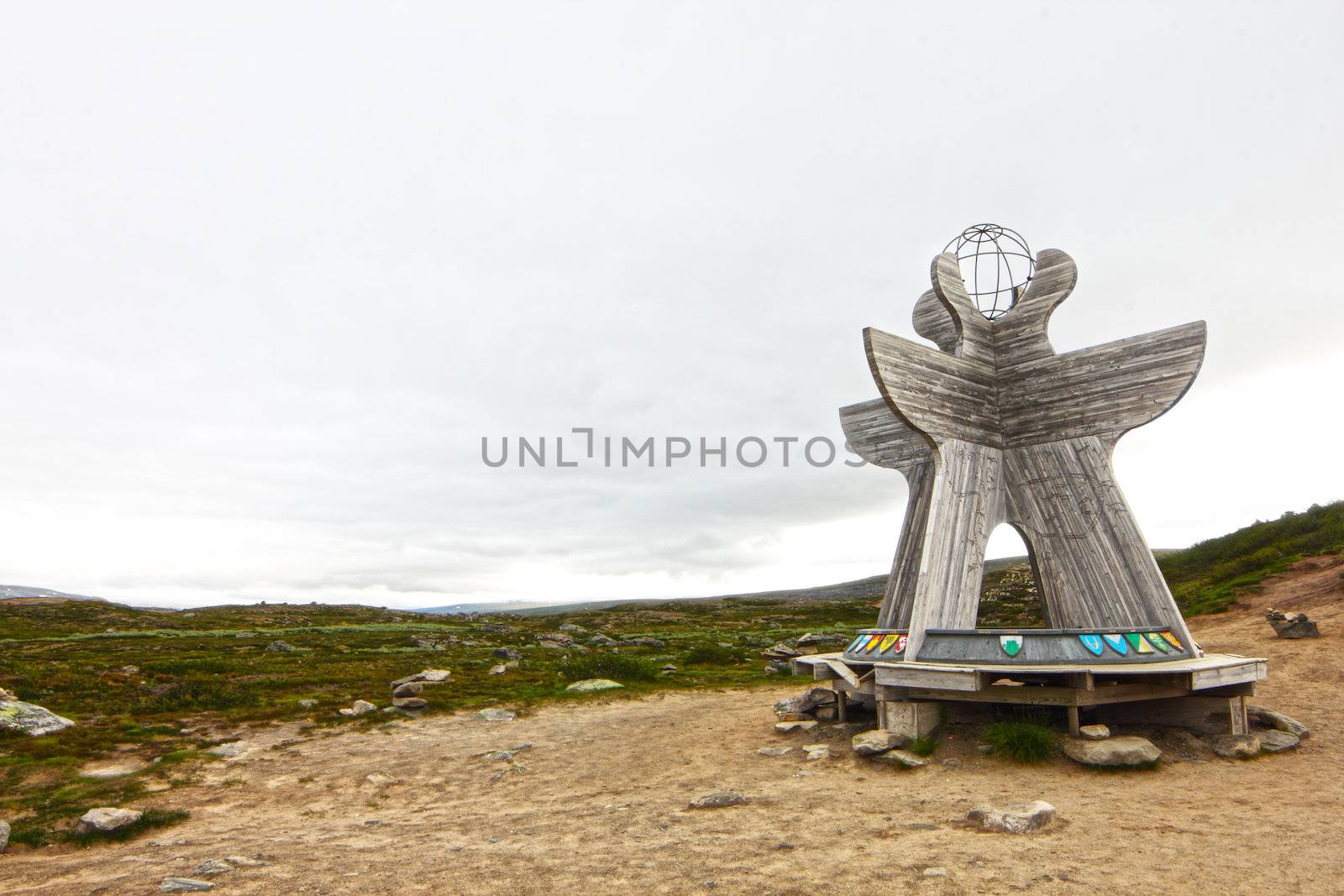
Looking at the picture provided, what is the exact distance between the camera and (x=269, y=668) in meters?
25.6

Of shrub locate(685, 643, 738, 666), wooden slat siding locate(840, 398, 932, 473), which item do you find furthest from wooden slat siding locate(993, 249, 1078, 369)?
shrub locate(685, 643, 738, 666)

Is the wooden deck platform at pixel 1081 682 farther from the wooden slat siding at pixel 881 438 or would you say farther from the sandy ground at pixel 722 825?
the wooden slat siding at pixel 881 438

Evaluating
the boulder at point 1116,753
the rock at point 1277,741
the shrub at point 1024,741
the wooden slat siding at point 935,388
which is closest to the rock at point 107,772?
the shrub at point 1024,741

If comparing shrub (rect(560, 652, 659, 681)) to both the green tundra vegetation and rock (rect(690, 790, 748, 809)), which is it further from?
rock (rect(690, 790, 748, 809))

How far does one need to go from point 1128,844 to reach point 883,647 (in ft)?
17.5

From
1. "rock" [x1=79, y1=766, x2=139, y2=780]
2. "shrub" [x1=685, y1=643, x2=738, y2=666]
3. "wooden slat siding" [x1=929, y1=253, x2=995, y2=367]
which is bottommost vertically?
"rock" [x1=79, y1=766, x2=139, y2=780]

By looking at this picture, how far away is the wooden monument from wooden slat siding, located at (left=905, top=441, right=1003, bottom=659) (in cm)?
3

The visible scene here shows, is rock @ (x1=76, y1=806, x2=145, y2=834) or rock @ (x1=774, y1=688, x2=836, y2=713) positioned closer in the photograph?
rock @ (x1=76, y1=806, x2=145, y2=834)

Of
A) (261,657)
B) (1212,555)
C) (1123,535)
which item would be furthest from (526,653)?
(1212,555)

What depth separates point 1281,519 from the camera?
3675 centimetres

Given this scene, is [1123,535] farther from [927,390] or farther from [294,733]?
[294,733]

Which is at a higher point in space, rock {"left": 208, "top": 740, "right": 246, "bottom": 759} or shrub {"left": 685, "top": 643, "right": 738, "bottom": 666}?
shrub {"left": 685, "top": 643, "right": 738, "bottom": 666}

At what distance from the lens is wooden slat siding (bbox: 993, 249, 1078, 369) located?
13.6m

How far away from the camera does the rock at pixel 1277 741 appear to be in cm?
995
